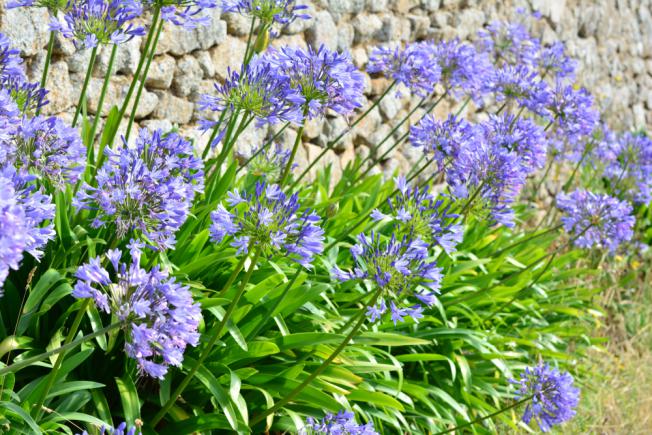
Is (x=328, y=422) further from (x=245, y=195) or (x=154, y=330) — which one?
(x=154, y=330)

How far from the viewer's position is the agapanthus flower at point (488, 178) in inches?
114

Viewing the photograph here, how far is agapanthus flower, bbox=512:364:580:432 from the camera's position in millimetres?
2932

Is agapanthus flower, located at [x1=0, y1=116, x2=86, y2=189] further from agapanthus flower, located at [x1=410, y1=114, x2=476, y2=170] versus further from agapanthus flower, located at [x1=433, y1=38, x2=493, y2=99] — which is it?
agapanthus flower, located at [x1=433, y1=38, x2=493, y2=99]

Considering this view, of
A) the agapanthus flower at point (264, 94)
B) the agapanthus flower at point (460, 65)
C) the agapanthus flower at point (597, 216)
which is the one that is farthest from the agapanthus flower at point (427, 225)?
the agapanthus flower at point (460, 65)

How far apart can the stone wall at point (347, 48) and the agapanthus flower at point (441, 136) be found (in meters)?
1.21

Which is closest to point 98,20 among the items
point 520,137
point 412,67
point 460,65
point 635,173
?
point 412,67

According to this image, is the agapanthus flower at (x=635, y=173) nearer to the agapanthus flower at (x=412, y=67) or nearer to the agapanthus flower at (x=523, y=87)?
the agapanthus flower at (x=523, y=87)

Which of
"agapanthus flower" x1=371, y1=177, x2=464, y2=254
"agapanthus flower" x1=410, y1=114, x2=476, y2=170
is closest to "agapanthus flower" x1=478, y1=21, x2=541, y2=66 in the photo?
"agapanthus flower" x1=410, y1=114, x2=476, y2=170

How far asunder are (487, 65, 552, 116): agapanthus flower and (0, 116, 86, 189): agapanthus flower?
2376 millimetres

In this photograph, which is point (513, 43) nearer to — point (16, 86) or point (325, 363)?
point (325, 363)

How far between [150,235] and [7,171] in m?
0.47

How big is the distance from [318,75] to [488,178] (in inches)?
33.5

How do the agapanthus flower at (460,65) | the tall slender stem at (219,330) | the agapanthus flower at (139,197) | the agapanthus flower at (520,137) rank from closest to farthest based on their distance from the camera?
the agapanthus flower at (139,197), the tall slender stem at (219,330), the agapanthus flower at (520,137), the agapanthus flower at (460,65)

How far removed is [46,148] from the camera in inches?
81.0
